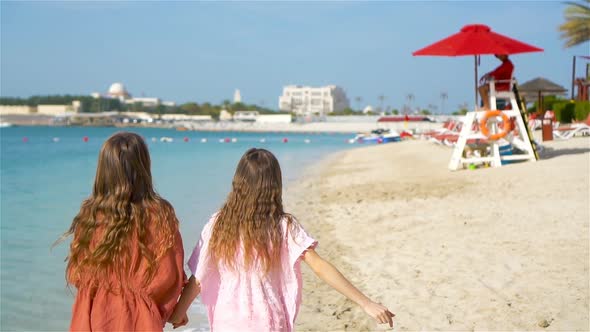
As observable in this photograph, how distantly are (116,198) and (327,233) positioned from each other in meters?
6.47

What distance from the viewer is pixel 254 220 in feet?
Result: 7.91

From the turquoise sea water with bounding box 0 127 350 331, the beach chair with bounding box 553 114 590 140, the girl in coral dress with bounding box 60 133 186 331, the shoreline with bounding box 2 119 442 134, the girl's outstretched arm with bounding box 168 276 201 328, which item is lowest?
the shoreline with bounding box 2 119 442 134

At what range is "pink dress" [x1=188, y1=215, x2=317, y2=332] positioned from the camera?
2404 mm

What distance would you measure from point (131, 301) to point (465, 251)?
4641mm

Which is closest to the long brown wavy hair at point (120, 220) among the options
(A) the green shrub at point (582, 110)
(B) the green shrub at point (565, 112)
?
(A) the green shrub at point (582, 110)

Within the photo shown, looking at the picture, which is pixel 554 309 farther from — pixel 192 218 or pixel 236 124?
pixel 236 124

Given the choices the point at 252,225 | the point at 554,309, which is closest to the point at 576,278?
the point at 554,309

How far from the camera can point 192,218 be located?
11281 mm

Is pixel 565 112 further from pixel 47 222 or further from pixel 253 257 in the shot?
pixel 253 257

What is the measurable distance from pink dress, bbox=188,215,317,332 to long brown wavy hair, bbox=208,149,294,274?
1.3 inches

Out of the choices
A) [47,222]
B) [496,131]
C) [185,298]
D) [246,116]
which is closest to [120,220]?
[185,298]

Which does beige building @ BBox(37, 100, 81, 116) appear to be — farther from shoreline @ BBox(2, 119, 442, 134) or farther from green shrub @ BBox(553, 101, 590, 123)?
green shrub @ BBox(553, 101, 590, 123)

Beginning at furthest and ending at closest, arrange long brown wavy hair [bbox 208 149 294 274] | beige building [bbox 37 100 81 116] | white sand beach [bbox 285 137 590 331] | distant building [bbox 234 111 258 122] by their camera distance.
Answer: beige building [bbox 37 100 81 116], distant building [bbox 234 111 258 122], white sand beach [bbox 285 137 590 331], long brown wavy hair [bbox 208 149 294 274]

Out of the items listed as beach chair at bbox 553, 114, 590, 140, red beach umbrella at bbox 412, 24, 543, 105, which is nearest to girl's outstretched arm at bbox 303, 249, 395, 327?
red beach umbrella at bbox 412, 24, 543, 105
